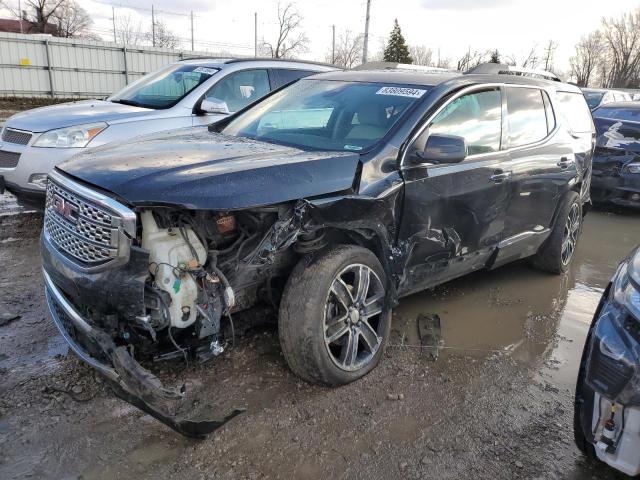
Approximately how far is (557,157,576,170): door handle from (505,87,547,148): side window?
12.7 inches

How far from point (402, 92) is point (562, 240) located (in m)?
2.47

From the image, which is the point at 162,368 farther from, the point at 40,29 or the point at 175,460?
the point at 40,29

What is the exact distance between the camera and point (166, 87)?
652 centimetres

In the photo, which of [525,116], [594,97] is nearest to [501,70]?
[525,116]

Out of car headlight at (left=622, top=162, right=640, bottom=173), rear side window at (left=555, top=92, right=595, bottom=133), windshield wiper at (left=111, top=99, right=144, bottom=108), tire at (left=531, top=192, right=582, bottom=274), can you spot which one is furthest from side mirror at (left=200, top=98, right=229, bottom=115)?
car headlight at (left=622, top=162, right=640, bottom=173)

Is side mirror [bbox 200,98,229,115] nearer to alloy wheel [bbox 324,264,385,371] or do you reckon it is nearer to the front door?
the front door

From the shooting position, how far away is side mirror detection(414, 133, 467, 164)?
326 centimetres

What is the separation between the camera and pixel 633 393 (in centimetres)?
202

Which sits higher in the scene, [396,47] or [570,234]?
[396,47]

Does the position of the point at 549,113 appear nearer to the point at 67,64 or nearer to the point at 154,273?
the point at 154,273

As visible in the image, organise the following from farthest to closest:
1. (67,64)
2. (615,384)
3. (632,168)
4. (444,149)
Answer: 1. (67,64)
2. (632,168)
3. (444,149)
4. (615,384)

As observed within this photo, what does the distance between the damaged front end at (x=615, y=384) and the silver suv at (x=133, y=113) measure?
4497 millimetres

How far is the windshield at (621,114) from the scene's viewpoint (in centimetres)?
854

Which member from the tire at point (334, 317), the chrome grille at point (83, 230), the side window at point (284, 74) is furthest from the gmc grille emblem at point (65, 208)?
the side window at point (284, 74)
